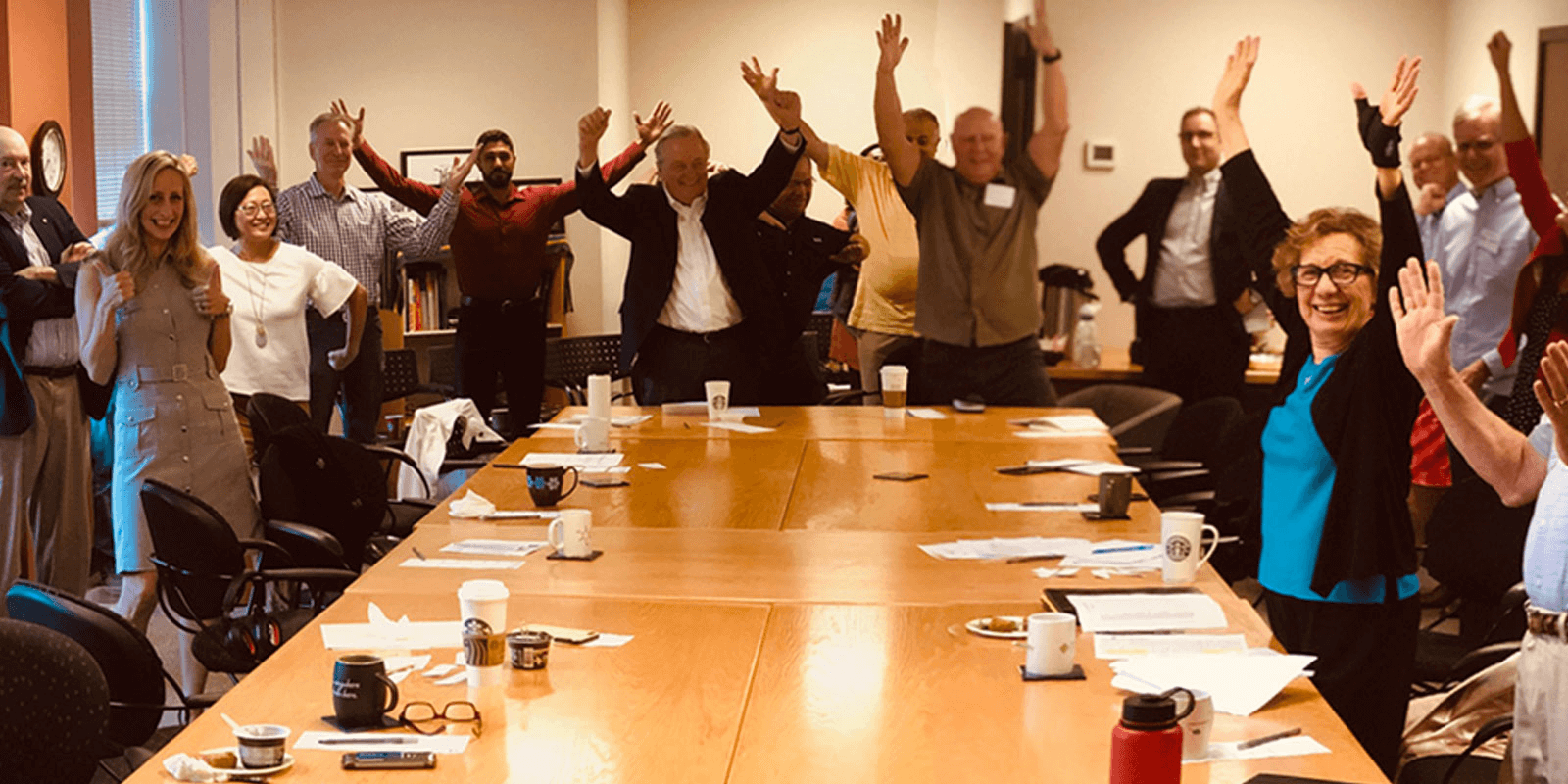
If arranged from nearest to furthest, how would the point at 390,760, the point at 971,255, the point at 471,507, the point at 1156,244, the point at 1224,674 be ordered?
the point at 390,760 → the point at 1224,674 → the point at 471,507 → the point at 1156,244 → the point at 971,255

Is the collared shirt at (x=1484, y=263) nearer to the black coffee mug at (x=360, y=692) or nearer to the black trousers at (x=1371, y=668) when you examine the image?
the black trousers at (x=1371, y=668)

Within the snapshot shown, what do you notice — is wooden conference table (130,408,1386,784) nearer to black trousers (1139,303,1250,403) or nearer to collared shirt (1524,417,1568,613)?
collared shirt (1524,417,1568,613)

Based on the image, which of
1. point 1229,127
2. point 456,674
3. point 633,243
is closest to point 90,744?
point 456,674

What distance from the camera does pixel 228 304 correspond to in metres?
4.29

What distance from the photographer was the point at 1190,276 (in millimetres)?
4812

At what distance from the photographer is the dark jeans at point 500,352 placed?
6934mm

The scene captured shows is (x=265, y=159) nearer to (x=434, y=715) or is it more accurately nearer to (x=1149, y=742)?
(x=434, y=715)

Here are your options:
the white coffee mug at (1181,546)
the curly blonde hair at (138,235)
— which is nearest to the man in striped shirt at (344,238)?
the curly blonde hair at (138,235)

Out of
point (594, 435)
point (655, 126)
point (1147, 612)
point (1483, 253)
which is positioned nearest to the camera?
point (1147, 612)

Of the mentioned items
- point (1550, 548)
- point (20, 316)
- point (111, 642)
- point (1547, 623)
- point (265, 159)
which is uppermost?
point (265, 159)

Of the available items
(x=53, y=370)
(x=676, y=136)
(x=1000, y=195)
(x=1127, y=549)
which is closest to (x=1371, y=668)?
(x=1127, y=549)

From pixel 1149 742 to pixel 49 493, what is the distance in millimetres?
4232

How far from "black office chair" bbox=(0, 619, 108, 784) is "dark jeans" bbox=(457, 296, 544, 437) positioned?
4.58m

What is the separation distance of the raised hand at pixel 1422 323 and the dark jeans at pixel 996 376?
109 inches
